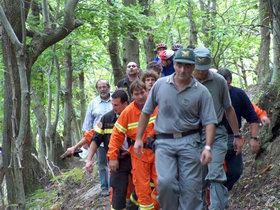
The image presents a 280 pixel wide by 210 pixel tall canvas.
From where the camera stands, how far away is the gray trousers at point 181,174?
5324mm

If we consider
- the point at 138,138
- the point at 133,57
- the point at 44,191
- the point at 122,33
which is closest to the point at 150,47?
the point at 133,57

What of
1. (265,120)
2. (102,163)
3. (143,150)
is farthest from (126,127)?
(102,163)

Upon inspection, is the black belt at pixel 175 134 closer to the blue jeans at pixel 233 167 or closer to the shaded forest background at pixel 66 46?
the blue jeans at pixel 233 167

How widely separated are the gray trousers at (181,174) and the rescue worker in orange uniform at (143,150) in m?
0.70

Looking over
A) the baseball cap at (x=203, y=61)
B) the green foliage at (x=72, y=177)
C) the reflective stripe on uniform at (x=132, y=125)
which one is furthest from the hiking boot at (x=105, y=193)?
the baseball cap at (x=203, y=61)

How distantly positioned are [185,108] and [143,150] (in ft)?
3.50

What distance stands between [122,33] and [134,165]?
6.36 m

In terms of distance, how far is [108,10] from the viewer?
1163 cm

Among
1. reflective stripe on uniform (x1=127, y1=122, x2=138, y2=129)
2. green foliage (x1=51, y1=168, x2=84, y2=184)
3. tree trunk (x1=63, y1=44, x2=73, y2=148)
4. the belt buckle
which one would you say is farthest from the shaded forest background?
the belt buckle

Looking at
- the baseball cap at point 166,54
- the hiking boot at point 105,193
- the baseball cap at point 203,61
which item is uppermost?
the baseball cap at point 203,61

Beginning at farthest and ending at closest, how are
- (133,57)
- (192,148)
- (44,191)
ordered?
(133,57) → (44,191) → (192,148)

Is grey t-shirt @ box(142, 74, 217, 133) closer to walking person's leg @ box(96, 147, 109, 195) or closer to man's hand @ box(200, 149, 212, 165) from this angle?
man's hand @ box(200, 149, 212, 165)

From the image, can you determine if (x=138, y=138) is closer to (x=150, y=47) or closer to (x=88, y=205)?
(x=88, y=205)

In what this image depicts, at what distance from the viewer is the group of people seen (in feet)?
17.5
